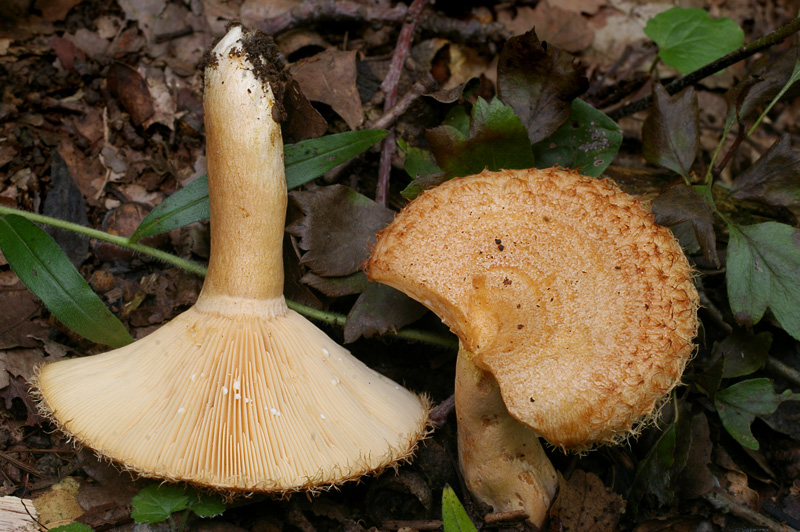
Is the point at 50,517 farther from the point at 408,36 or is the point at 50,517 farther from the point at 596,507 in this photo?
the point at 408,36

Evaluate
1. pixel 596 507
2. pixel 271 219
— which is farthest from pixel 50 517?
pixel 596 507

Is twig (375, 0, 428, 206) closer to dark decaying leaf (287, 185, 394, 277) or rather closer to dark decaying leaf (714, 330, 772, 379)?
dark decaying leaf (287, 185, 394, 277)

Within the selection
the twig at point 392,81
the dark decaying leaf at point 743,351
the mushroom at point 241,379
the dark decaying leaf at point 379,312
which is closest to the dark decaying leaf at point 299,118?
the mushroom at point 241,379

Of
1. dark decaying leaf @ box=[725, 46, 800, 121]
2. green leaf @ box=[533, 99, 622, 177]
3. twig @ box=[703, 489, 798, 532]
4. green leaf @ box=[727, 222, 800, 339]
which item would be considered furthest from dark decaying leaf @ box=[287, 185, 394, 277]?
twig @ box=[703, 489, 798, 532]

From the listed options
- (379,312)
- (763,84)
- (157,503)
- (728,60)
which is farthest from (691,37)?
(157,503)

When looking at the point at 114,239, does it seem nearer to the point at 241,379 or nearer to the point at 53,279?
the point at 53,279

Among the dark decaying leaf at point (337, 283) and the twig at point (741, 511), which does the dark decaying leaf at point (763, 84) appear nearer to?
the twig at point (741, 511)
